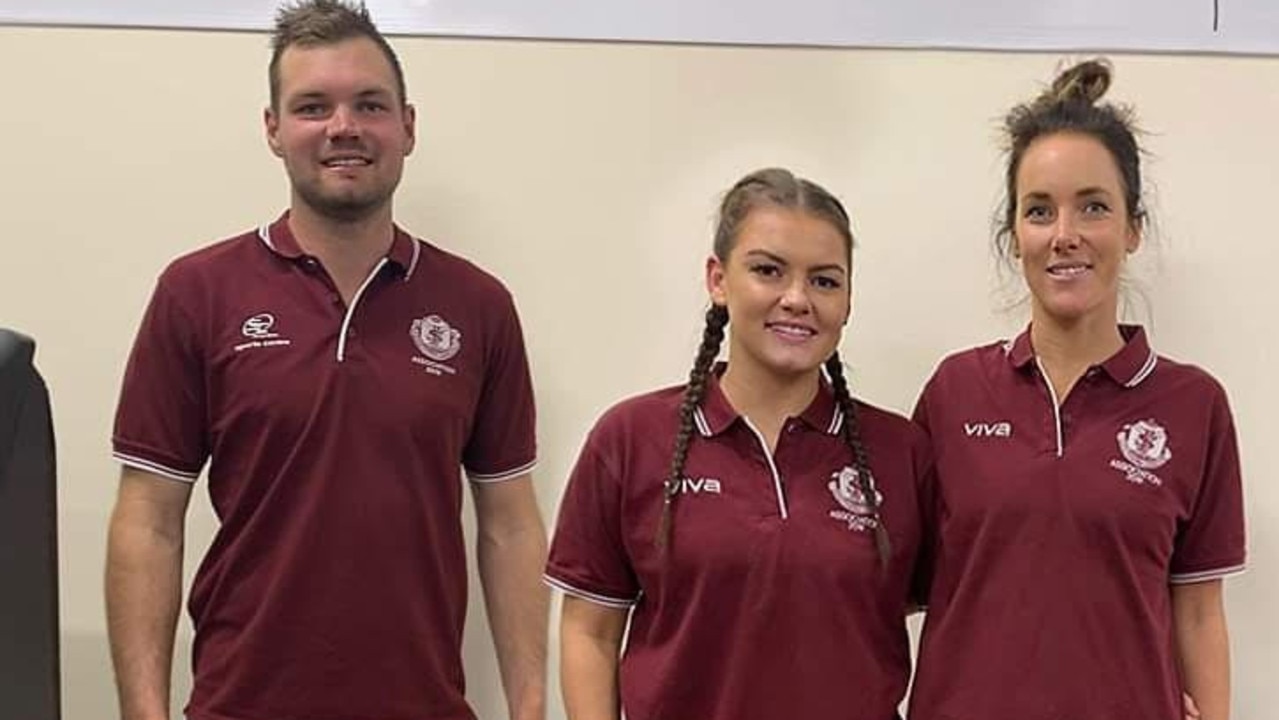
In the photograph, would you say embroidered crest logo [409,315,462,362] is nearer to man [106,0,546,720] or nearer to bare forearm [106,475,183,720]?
man [106,0,546,720]

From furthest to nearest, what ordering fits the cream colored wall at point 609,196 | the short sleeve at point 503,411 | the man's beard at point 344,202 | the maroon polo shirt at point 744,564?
the cream colored wall at point 609,196, the short sleeve at point 503,411, the man's beard at point 344,202, the maroon polo shirt at point 744,564

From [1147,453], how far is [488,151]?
3.01ft

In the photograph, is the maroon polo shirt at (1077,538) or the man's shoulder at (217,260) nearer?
the maroon polo shirt at (1077,538)

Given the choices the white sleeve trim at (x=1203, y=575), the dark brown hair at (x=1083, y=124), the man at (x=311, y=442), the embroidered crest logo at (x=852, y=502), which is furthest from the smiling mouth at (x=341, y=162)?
the white sleeve trim at (x=1203, y=575)

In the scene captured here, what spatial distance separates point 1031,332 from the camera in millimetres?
1579

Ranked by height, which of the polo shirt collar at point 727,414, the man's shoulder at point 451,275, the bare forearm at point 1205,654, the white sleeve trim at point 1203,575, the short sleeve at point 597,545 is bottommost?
the bare forearm at point 1205,654

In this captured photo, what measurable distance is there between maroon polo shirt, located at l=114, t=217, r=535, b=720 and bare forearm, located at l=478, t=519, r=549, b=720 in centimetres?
11

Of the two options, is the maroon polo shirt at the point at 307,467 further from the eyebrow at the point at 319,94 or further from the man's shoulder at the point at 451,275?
the eyebrow at the point at 319,94

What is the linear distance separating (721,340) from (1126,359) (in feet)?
1.44

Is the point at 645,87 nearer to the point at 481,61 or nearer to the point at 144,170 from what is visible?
the point at 481,61

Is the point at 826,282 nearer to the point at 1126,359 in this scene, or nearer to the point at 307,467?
the point at 1126,359

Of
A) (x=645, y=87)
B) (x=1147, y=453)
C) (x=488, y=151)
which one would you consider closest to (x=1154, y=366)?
(x=1147, y=453)

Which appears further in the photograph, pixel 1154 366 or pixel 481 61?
pixel 481 61

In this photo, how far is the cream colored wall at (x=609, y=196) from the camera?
6.14 ft
